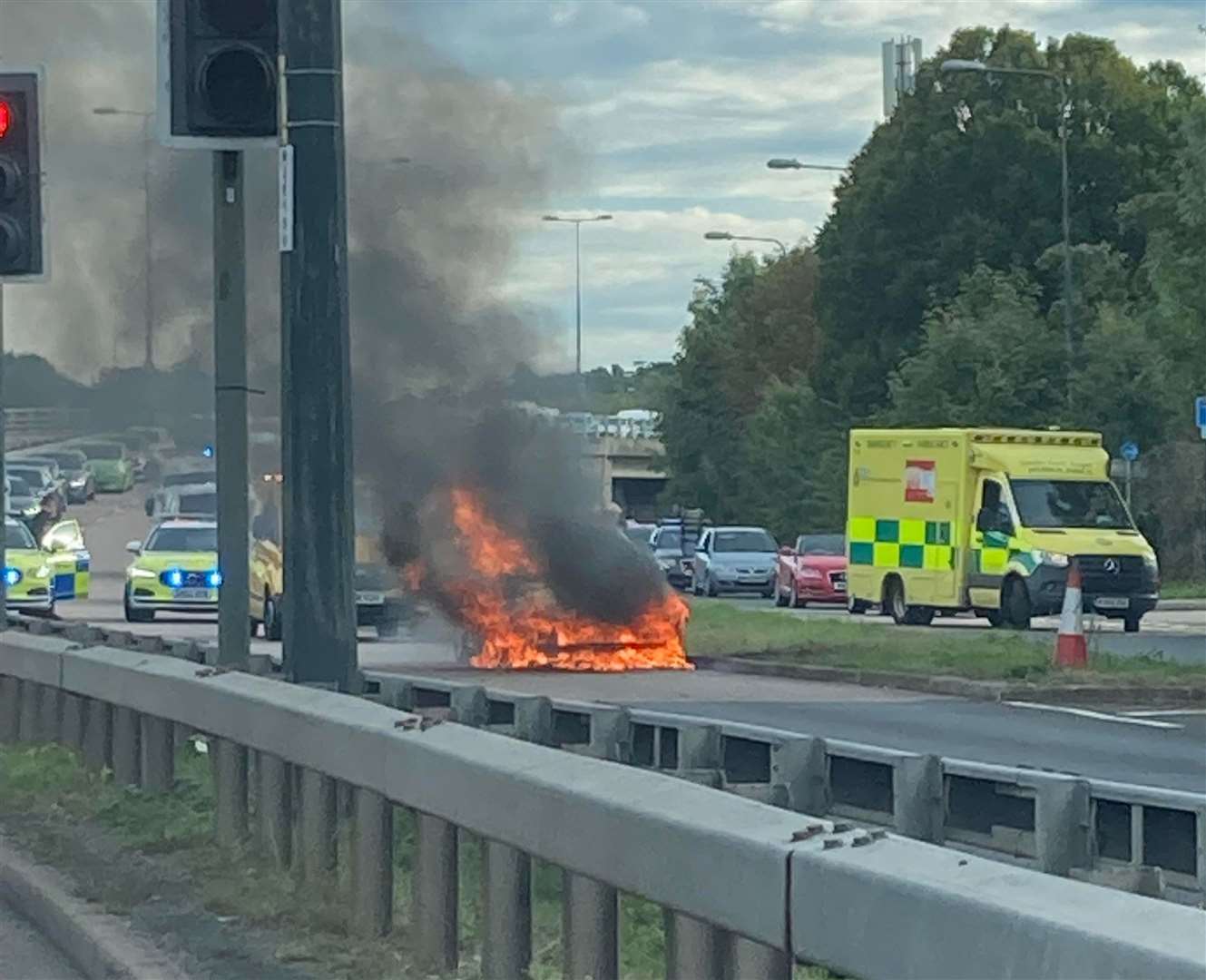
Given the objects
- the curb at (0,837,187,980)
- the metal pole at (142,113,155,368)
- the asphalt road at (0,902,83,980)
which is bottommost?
the asphalt road at (0,902,83,980)

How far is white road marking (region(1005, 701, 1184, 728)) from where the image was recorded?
66.3ft

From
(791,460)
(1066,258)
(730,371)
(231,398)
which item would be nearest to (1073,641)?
(231,398)

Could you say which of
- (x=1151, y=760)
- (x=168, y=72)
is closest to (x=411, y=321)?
(x=1151, y=760)

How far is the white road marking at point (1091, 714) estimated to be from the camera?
20.2 m

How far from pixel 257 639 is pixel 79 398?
36.5ft

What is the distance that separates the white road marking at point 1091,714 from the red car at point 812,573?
27.0 m

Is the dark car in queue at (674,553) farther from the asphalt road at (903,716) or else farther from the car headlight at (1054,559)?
the asphalt road at (903,716)

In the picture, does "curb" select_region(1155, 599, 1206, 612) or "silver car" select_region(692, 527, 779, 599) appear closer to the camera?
"curb" select_region(1155, 599, 1206, 612)

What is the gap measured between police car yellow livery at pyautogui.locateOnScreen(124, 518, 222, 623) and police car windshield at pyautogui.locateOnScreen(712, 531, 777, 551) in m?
21.9

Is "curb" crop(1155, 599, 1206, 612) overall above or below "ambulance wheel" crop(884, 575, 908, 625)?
below

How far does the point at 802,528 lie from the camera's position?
70.1m

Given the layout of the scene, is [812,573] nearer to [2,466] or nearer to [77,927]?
[2,466]

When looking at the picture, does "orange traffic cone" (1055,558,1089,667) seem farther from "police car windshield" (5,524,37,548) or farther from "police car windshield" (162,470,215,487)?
"police car windshield" (5,524,37,548)

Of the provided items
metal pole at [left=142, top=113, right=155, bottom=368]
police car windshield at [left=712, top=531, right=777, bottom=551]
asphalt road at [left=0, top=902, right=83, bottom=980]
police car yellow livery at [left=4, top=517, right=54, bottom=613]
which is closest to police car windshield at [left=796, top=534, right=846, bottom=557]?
police car windshield at [left=712, top=531, right=777, bottom=551]
